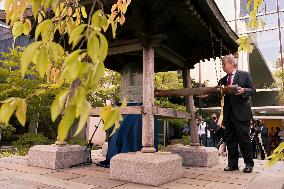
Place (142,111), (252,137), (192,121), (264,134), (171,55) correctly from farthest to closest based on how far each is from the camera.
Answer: (264,134)
(252,137)
(192,121)
(171,55)
(142,111)

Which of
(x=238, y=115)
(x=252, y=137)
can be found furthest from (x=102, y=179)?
(x=252, y=137)

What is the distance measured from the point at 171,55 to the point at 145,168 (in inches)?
119

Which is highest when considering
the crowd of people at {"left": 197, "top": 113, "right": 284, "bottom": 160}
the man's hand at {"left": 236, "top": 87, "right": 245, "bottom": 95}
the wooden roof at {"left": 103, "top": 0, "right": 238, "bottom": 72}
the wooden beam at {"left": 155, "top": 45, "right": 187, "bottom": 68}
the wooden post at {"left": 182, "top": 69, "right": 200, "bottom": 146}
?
the wooden roof at {"left": 103, "top": 0, "right": 238, "bottom": 72}

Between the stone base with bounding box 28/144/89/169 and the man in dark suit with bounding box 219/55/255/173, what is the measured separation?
3.14 meters

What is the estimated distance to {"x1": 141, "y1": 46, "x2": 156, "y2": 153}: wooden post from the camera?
16.0 feet

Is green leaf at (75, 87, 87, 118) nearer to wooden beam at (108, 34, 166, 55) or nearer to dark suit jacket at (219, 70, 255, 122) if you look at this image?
wooden beam at (108, 34, 166, 55)

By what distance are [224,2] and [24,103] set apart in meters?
27.2

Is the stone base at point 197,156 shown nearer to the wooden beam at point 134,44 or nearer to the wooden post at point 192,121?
the wooden post at point 192,121

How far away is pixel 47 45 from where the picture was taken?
1.16 meters

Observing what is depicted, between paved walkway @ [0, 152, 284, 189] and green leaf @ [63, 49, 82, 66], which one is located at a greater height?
green leaf @ [63, 49, 82, 66]

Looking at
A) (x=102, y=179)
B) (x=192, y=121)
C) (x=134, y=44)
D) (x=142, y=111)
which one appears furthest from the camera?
(x=192, y=121)

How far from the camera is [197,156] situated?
6.40 meters

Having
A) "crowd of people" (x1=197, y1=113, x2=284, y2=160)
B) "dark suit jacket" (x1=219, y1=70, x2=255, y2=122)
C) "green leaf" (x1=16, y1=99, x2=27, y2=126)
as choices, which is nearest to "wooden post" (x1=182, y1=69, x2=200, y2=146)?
"dark suit jacket" (x1=219, y1=70, x2=255, y2=122)

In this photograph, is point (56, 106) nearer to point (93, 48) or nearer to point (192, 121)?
point (93, 48)
